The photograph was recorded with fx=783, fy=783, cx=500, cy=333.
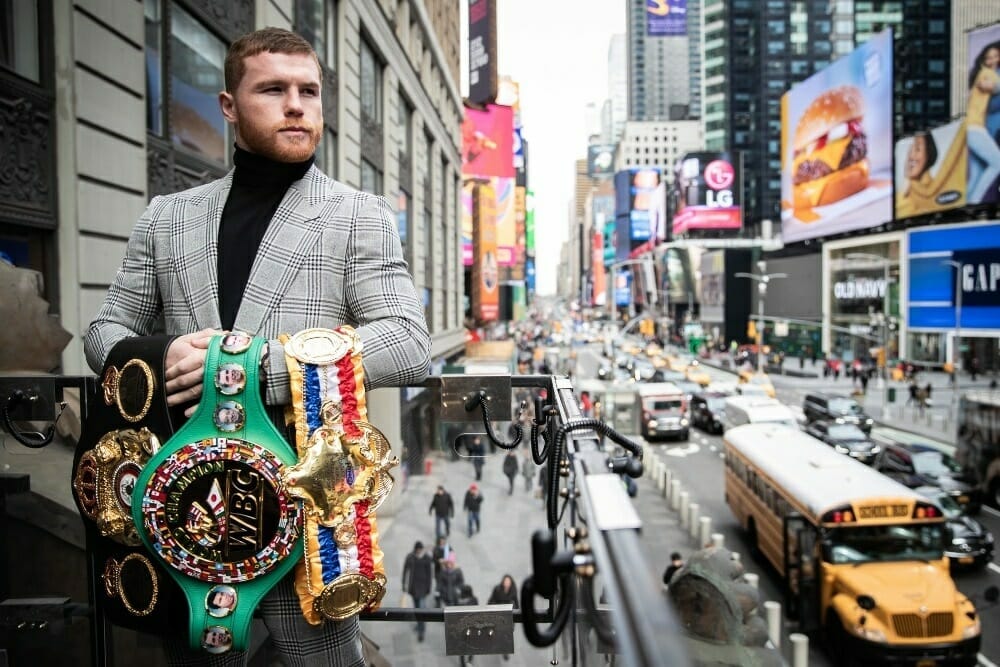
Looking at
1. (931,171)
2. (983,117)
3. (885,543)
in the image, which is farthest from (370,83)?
(931,171)

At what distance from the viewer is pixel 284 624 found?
7.32ft

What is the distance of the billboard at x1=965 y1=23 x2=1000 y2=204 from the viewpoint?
159ft

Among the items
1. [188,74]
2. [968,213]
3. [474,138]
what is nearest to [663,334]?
[968,213]

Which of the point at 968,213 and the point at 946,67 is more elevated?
the point at 946,67

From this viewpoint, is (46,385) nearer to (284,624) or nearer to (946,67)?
(284,624)

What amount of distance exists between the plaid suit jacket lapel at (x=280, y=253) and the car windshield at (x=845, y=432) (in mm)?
26432

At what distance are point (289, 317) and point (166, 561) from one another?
753 millimetres

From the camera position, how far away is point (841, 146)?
64.7m

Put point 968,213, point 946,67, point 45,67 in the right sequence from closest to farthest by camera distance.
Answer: point 45,67 < point 968,213 < point 946,67

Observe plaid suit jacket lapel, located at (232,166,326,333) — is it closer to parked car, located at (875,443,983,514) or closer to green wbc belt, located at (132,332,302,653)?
green wbc belt, located at (132,332,302,653)

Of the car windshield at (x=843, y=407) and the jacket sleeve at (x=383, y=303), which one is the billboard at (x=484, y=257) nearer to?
the car windshield at (x=843, y=407)

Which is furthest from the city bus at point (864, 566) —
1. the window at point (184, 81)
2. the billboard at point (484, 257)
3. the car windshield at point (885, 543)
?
the billboard at point (484, 257)

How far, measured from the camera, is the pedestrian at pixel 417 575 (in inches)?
367

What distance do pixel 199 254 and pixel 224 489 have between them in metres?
0.81
